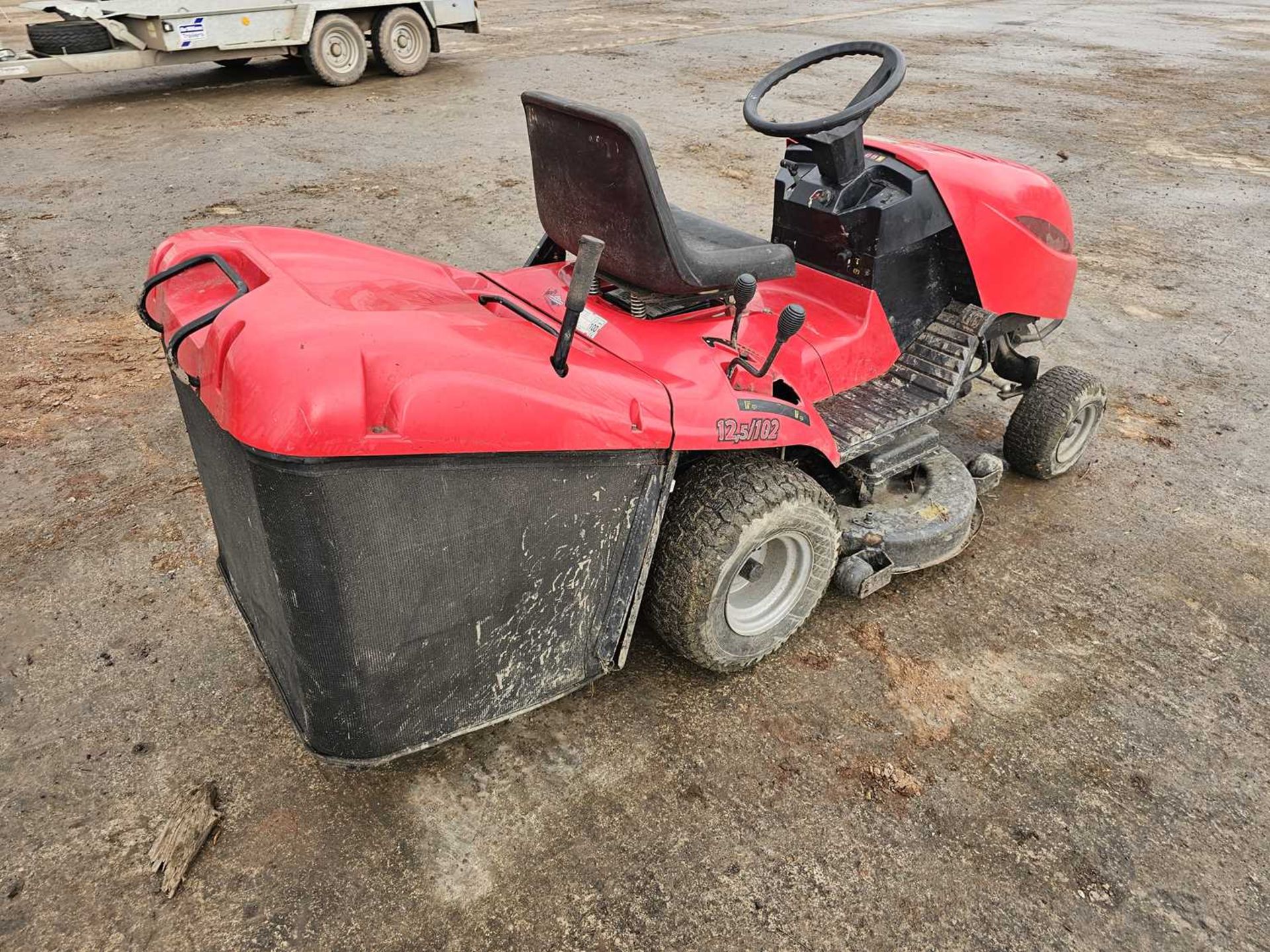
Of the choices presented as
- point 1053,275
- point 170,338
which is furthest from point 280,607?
point 1053,275

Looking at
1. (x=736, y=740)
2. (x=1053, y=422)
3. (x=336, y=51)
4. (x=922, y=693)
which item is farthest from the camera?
(x=336, y=51)

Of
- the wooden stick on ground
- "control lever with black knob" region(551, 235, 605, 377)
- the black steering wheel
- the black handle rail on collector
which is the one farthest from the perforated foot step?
the wooden stick on ground

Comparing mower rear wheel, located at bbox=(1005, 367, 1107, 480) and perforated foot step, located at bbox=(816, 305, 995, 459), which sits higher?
perforated foot step, located at bbox=(816, 305, 995, 459)

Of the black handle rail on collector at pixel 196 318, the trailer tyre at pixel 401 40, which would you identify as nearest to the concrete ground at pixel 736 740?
the black handle rail on collector at pixel 196 318

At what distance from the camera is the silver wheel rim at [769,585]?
2613 millimetres

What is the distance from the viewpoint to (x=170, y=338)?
6.32ft

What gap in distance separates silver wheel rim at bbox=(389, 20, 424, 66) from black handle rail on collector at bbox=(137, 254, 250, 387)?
29.3 feet

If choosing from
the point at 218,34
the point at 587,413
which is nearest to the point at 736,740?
the point at 587,413

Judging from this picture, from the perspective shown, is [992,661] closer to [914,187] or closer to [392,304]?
[914,187]

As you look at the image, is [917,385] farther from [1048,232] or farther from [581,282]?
[581,282]

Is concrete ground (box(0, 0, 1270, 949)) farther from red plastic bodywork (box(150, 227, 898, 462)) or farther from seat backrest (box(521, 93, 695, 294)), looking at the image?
seat backrest (box(521, 93, 695, 294))

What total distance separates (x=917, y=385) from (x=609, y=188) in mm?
1499

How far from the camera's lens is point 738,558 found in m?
2.39

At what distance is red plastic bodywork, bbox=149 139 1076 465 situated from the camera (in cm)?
165
